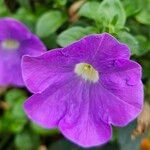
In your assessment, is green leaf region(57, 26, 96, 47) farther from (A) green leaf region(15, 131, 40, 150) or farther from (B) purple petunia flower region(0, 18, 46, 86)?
(A) green leaf region(15, 131, 40, 150)

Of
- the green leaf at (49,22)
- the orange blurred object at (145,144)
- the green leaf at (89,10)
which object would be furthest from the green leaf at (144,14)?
the orange blurred object at (145,144)

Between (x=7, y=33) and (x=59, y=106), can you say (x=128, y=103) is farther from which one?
(x=7, y=33)

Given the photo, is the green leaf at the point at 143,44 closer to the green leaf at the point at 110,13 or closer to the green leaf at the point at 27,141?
the green leaf at the point at 110,13

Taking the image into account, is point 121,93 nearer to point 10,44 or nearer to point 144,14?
point 144,14

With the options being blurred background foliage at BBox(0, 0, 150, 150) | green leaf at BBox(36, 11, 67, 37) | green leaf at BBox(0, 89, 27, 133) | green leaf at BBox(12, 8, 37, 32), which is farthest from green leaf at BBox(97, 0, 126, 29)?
green leaf at BBox(0, 89, 27, 133)

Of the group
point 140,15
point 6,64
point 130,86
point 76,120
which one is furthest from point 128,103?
point 6,64

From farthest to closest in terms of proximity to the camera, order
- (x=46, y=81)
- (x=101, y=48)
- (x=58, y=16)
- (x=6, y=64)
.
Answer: (x=6, y=64) → (x=58, y=16) → (x=46, y=81) → (x=101, y=48)
